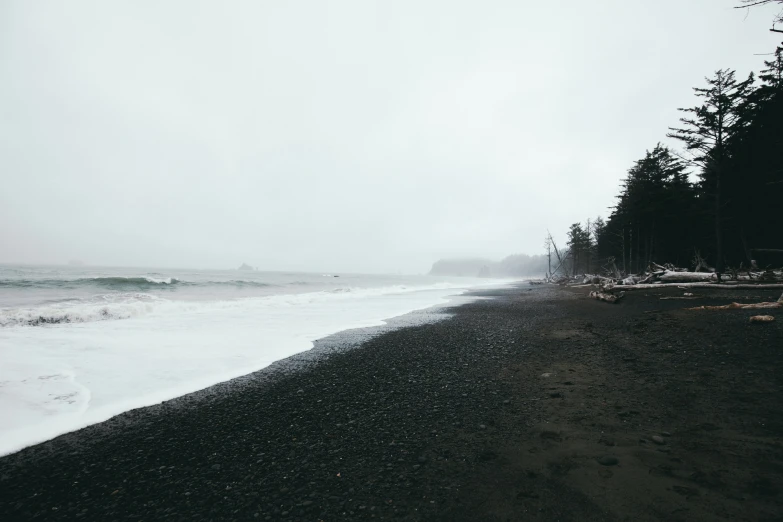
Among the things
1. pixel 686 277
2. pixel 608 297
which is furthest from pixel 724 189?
pixel 608 297

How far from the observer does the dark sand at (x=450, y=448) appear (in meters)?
2.70

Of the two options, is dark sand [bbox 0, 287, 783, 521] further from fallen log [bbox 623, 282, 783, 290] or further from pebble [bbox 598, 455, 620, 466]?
fallen log [bbox 623, 282, 783, 290]

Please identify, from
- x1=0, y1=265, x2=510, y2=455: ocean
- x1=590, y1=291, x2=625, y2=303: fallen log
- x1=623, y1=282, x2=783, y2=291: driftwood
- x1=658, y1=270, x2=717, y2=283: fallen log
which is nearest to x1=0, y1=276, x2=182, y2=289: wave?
x1=0, y1=265, x2=510, y2=455: ocean

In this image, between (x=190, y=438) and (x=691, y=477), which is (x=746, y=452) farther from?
(x=190, y=438)

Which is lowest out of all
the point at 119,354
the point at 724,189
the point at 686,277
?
the point at 119,354

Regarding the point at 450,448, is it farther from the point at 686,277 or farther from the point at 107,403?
the point at 686,277

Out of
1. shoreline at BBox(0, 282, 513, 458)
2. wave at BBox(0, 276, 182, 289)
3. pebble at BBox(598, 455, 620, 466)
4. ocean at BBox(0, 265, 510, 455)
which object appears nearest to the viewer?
pebble at BBox(598, 455, 620, 466)

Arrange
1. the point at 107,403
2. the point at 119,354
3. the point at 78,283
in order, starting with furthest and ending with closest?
1. the point at 78,283
2. the point at 119,354
3. the point at 107,403

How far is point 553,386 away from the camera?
18.0ft

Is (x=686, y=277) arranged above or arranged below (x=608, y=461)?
above

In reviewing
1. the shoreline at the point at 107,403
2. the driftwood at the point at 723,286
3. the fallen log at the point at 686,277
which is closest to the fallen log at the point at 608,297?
the driftwood at the point at 723,286

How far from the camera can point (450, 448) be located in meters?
3.65

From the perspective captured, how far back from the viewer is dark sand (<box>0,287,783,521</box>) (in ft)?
8.87

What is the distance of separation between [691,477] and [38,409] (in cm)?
893
